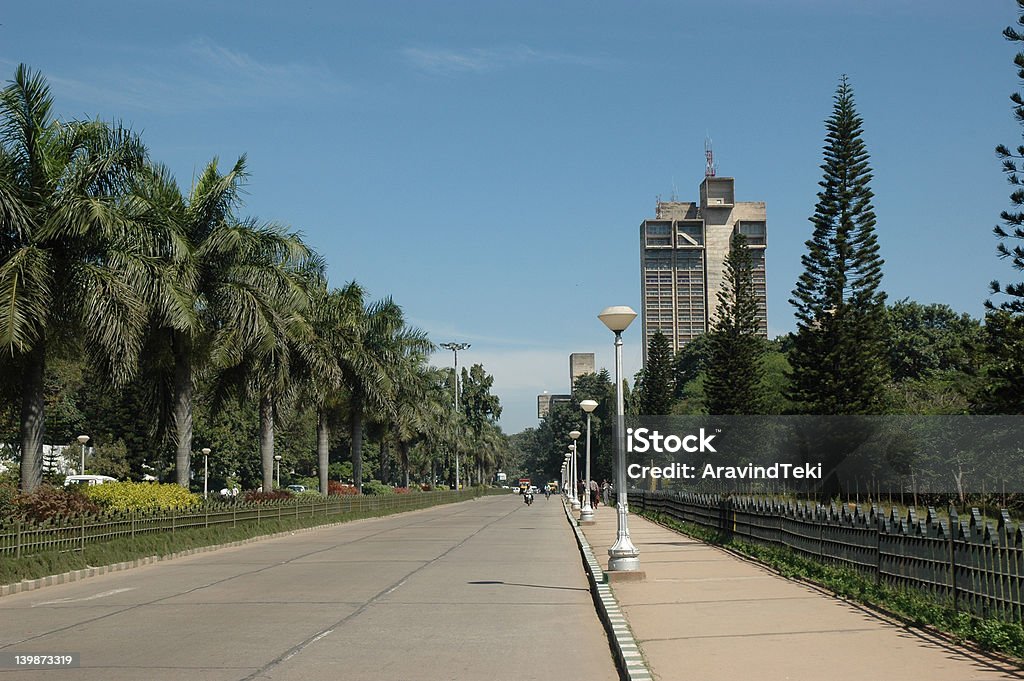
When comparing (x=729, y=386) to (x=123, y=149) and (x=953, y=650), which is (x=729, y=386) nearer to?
(x=123, y=149)

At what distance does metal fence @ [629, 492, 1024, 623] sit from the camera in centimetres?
912

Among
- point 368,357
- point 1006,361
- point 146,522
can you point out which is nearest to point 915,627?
point 146,522

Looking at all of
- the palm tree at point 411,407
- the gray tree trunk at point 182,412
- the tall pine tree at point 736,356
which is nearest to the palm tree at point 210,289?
the gray tree trunk at point 182,412

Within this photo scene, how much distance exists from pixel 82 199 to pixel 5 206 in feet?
4.83

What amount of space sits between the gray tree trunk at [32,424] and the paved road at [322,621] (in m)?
3.61

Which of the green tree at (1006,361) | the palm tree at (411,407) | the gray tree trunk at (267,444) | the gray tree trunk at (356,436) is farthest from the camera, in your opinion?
the palm tree at (411,407)

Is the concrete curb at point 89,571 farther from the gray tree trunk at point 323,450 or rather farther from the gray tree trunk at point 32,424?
the gray tree trunk at point 323,450

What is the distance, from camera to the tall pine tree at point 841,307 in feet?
152

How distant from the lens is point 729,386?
58.1m

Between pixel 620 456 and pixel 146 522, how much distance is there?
34.8ft

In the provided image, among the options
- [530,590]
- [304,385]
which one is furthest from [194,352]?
[530,590]

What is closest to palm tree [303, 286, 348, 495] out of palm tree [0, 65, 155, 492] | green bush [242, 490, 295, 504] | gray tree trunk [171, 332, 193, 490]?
green bush [242, 490, 295, 504]

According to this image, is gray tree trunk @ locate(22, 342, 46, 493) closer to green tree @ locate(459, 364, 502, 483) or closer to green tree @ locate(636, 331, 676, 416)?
green tree @ locate(636, 331, 676, 416)

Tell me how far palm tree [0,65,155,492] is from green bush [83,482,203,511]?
228cm
